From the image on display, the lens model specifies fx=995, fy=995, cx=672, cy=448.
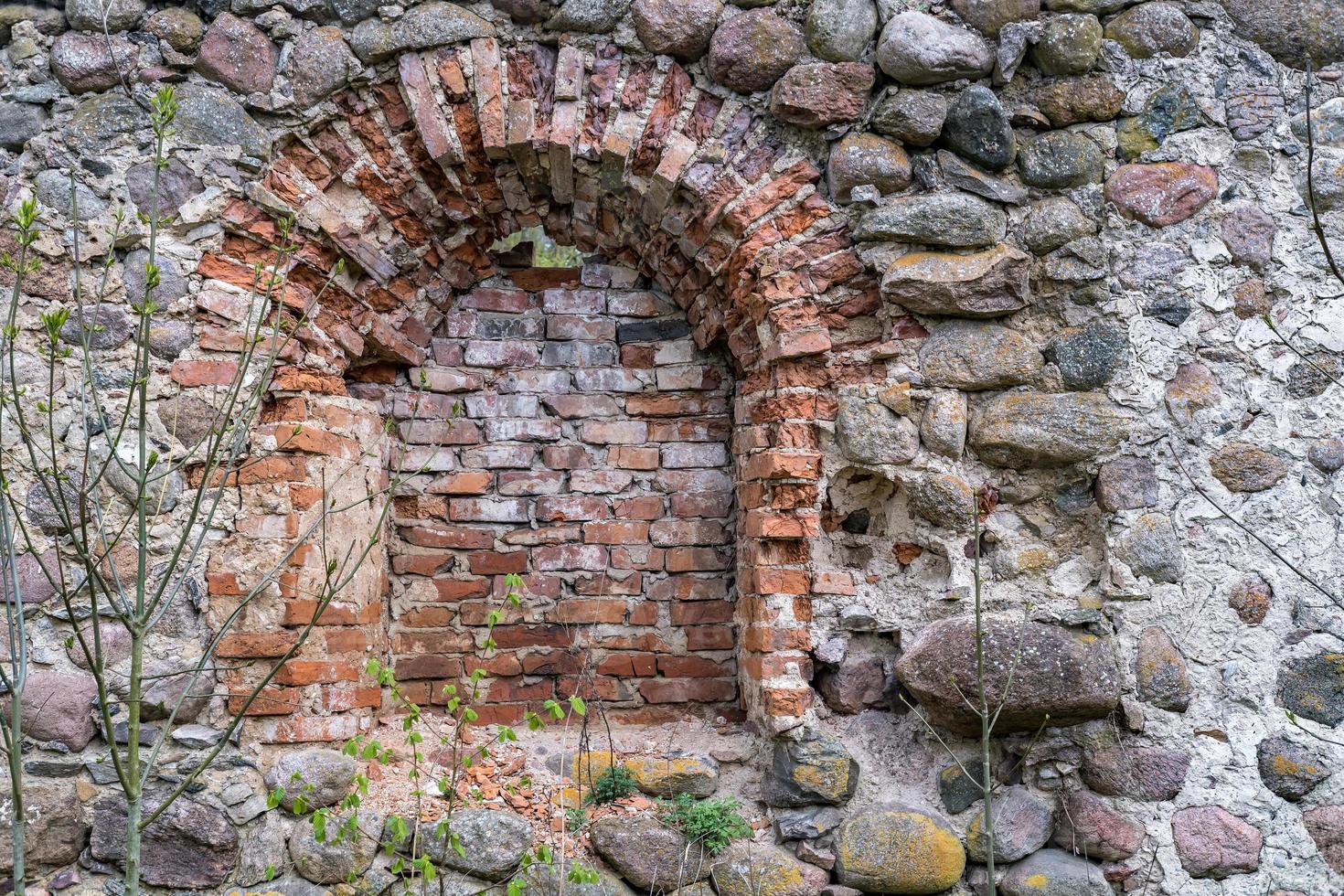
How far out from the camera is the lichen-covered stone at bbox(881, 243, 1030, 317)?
9.21ft

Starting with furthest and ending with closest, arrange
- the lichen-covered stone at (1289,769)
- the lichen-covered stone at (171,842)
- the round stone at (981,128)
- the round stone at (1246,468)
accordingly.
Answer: the round stone at (981,128) < the round stone at (1246,468) < the lichen-covered stone at (1289,769) < the lichen-covered stone at (171,842)

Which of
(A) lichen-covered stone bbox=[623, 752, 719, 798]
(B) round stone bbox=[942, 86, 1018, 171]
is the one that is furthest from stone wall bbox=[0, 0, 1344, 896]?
(A) lichen-covered stone bbox=[623, 752, 719, 798]

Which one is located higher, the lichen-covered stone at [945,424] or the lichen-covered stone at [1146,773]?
the lichen-covered stone at [945,424]

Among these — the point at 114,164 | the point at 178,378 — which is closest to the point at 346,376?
the point at 178,378

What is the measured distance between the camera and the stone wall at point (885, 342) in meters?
2.65

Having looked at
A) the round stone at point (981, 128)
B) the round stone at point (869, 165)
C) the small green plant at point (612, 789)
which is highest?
the round stone at point (981, 128)

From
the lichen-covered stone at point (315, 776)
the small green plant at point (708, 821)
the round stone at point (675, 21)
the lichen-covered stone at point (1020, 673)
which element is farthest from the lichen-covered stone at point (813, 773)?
the round stone at point (675, 21)

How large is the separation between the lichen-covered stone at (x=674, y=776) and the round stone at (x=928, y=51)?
6.83 ft

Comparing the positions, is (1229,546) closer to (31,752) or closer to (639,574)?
(639,574)

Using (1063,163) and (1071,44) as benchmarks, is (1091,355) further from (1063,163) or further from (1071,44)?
(1071,44)

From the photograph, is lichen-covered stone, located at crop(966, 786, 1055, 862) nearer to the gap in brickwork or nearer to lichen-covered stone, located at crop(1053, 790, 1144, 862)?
lichen-covered stone, located at crop(1053, 790, 1144, 862)

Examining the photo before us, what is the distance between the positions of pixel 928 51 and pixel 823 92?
31 centimetres

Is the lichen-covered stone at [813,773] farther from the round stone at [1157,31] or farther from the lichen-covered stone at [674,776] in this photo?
the round stone at [1157,31]

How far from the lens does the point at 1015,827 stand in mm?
2670
